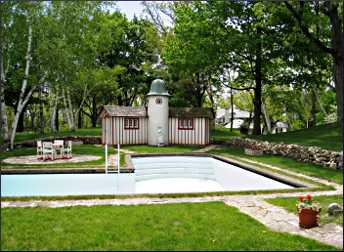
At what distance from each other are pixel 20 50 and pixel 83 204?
488 inches

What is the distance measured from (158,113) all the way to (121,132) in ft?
8.55

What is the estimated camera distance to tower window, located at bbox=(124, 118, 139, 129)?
70.3 ft

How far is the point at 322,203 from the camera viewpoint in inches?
284

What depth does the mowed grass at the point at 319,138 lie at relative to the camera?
14.7 metres

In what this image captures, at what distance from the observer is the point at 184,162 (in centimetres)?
1576

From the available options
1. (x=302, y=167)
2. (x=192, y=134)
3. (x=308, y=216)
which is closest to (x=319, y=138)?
(x=302, y=167)

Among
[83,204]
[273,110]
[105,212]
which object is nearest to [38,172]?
[83,204]

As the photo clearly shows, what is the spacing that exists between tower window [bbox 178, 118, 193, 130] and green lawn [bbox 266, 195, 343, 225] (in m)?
14.4

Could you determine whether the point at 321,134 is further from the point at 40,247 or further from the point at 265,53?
the point at 40,247

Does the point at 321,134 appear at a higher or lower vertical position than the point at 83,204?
higher

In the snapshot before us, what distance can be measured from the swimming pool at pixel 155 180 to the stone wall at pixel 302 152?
9.03ft

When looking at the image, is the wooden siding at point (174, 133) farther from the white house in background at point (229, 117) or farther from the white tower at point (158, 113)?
the white house in background at point (229, 117)

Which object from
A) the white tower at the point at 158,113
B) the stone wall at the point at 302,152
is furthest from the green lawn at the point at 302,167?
the white tower at the point at 158,113

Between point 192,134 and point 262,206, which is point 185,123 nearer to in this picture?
point 192,134
